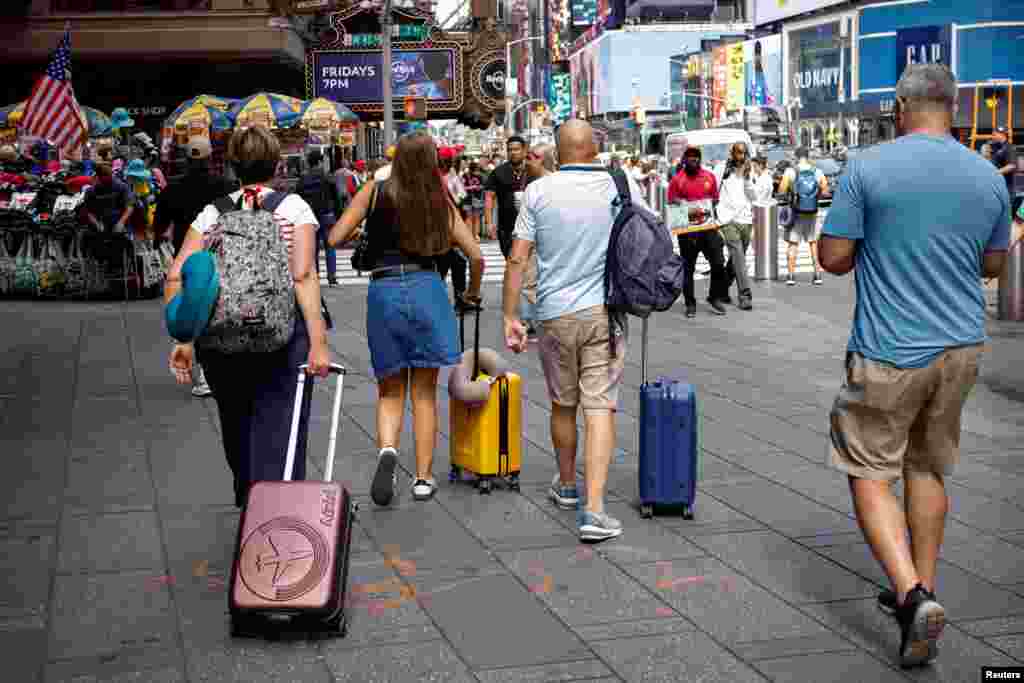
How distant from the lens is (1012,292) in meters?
14.9

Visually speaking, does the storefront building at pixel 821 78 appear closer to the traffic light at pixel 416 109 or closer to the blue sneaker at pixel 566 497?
the traffic light at pixel 416 109

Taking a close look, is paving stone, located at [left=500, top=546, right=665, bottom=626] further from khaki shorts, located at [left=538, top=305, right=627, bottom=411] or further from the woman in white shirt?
the woman in white shirt

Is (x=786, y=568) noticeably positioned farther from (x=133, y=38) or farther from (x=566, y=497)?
(x=133, y=38)

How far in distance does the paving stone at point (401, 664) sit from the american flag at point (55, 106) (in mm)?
16203

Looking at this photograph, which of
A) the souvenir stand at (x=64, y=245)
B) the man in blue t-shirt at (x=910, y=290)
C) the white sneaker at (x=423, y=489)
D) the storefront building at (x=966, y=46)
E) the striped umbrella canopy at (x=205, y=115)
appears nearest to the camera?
the man in blue t-shirt at (x=910, y=290)

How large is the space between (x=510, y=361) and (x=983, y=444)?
15.7 ft

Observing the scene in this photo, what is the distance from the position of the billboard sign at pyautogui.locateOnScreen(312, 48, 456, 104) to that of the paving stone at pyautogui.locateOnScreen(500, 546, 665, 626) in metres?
27.5

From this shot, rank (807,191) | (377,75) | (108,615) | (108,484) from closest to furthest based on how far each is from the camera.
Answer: (108,615)
(108,484)
(807,191)
(377,75)

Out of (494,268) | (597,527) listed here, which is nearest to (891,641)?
(597,527)

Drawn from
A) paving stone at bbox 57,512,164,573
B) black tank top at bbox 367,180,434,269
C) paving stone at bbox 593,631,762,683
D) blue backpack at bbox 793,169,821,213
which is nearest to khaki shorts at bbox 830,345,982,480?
paving stone at bbox 593,631,762,683

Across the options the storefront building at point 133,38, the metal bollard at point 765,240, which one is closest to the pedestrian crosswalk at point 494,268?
the metal bollard at point 765,240

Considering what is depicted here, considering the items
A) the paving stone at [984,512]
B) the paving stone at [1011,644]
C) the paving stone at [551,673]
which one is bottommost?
the paving stone at [984,512]

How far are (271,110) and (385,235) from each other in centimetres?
1936

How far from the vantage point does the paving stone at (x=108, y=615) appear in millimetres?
5266
